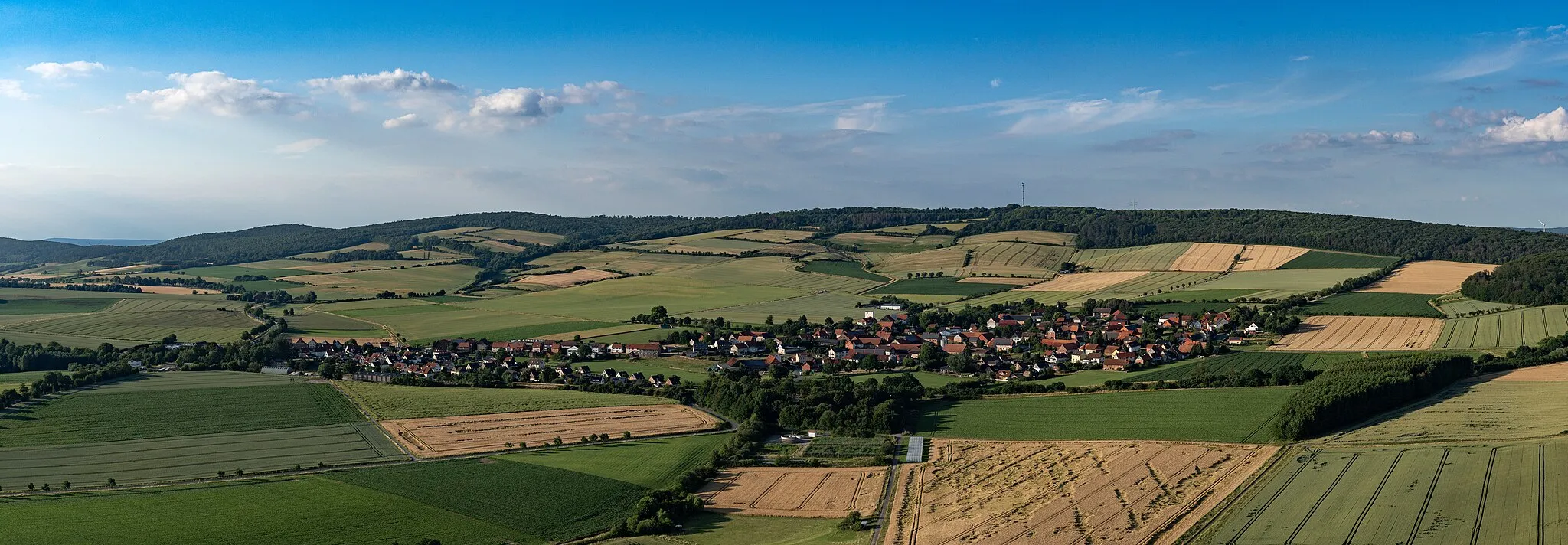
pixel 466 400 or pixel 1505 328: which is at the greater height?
pixel 1505 328

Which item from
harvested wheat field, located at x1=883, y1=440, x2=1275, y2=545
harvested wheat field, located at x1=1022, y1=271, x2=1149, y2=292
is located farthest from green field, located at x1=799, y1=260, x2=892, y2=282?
harvested wheat field, located at x1=883, y1=440, x2=1275, y2=545

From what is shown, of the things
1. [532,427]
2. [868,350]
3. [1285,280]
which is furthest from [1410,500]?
[1285,280]

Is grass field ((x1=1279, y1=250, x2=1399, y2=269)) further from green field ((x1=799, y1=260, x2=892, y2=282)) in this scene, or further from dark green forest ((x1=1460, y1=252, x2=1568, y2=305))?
green field ((x1=799, y1=260, x2=892, y2=282))

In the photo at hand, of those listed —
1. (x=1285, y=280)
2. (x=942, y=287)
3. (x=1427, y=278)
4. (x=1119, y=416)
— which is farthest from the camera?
(x=942, y=287)

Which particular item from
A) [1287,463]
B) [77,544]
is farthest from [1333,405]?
[77,544]

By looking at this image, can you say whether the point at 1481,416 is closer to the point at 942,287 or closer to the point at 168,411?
the point at 168,411

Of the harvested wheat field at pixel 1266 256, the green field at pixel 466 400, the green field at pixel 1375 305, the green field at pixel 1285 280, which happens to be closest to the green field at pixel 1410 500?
the green field at pixel 466 400

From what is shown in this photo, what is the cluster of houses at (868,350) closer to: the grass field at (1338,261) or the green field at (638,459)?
the green field at (638,459)
